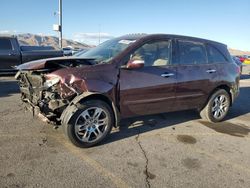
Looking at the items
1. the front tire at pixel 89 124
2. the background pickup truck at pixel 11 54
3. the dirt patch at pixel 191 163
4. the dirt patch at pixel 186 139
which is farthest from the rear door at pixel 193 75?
the background pickup truck at pixel 11 54

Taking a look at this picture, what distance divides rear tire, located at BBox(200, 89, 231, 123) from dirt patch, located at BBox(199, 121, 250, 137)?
0.15m

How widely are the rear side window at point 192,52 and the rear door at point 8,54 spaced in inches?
292

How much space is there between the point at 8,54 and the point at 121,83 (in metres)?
7.50

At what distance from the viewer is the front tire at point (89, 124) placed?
12.8 ft

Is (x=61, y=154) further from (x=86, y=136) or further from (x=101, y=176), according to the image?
(x=101, y=176)

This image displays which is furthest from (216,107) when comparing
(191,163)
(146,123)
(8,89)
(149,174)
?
(8,89)

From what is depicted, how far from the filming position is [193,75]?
5.25 metres

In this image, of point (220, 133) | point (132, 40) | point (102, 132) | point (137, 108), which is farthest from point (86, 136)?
point (220, 133)

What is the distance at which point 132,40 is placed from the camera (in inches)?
186

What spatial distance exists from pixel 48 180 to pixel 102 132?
1.33 meters

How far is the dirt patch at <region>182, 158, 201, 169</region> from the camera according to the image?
12.0 ft

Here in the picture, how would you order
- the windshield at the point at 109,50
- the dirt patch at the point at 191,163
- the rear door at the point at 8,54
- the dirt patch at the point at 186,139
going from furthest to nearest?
the rear door at the point at 8,54 < the dirt patch at the point at 186,139 < the windshield at the point at 109,50 < the dirt patch at the point at 191,163

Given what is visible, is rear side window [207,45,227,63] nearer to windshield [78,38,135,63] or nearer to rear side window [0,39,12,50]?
windshield [78,38,135,63]

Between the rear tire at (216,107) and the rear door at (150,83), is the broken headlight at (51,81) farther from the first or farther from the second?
the rear tire at (216,107)
